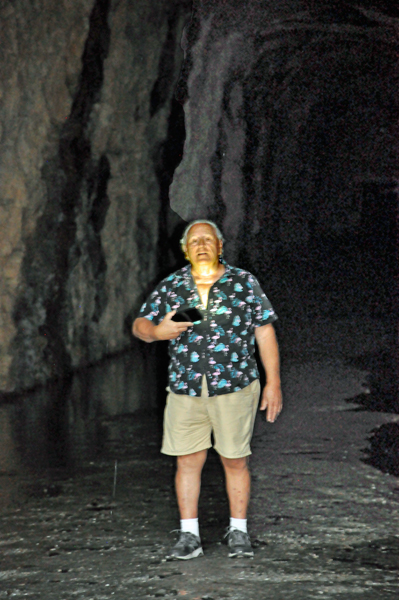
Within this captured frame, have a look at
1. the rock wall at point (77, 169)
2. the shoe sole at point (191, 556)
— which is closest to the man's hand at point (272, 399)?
the shoe sole at point (191, 556)

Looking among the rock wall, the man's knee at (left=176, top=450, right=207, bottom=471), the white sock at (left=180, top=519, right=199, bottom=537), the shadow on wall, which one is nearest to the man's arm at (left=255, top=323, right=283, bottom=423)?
the man's knee at (left=176, top=450, right=207, bottom=471)

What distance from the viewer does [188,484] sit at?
4203mm

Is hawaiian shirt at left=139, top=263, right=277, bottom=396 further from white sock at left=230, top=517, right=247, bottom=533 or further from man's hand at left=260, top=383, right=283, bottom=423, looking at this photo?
white sock at left=230, top=517, right=247, bottom=533

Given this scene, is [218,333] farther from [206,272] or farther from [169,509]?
[169,509]

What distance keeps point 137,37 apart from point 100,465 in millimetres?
7488

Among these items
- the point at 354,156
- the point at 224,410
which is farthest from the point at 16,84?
the point at 354,156

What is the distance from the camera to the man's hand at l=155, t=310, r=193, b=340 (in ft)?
13.0

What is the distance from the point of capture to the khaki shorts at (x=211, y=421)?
410 cm

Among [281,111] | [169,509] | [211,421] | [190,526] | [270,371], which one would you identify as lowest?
[169,509]

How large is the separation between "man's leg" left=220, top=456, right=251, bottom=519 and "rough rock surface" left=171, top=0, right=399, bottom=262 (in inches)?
240

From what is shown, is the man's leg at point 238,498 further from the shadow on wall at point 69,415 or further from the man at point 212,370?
the shadow on wall at point 69,415

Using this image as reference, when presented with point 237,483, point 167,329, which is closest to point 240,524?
point 237,483

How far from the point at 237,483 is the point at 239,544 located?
0.28 metres

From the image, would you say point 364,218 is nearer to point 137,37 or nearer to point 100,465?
point 137,37
